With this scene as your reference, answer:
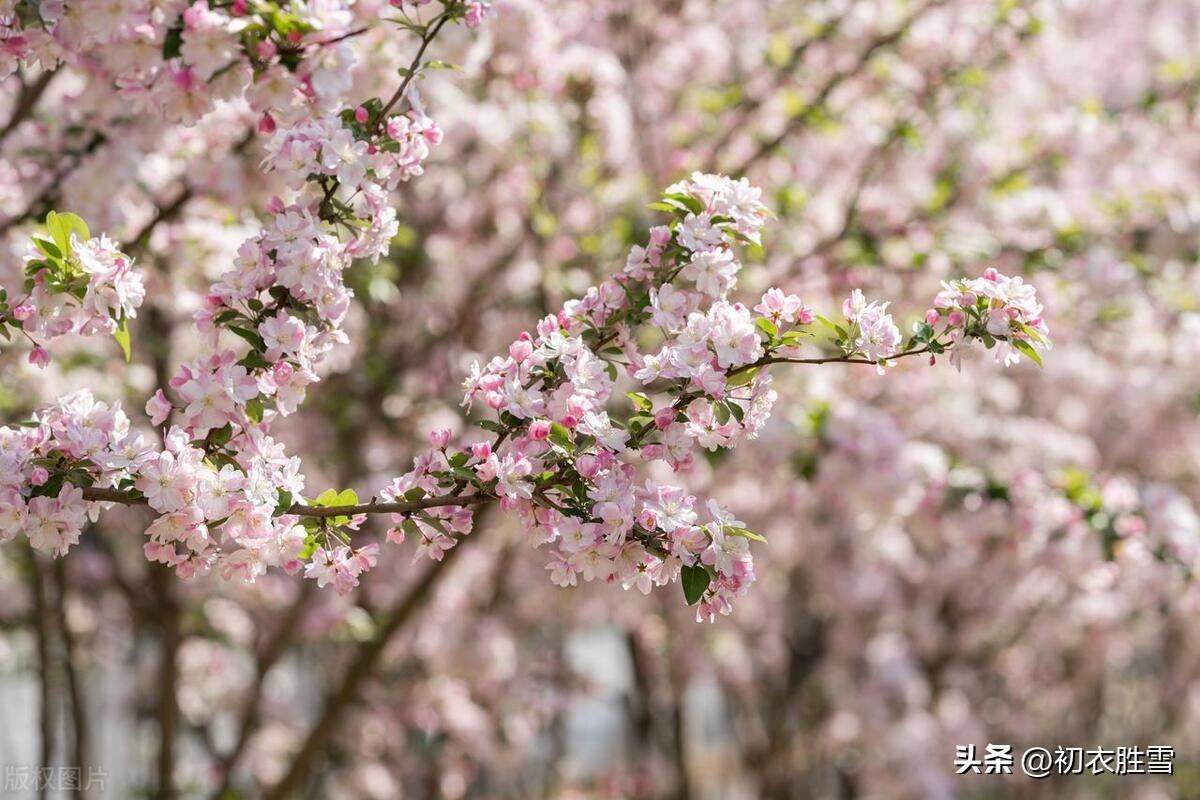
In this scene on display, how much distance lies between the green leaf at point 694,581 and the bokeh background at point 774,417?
Answer: 4.27 ft

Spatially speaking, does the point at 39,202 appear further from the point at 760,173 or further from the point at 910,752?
the point at 910,752

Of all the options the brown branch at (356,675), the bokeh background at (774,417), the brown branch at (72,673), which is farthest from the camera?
the brown branch at (72,673)

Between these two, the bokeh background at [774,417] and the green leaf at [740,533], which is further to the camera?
the bokeh background at [774,417]

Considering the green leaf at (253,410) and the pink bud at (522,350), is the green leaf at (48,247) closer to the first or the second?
the green leaf at (253,410)

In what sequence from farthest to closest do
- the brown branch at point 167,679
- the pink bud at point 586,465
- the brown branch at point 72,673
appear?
1. the brown branch at point 72,673
2. the brown branch at point 167,679
3. the pink bud at point 586,465

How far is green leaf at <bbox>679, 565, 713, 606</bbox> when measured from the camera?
6.42ft

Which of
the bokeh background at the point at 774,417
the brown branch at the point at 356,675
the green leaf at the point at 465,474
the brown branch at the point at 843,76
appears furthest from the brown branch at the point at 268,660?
the green leaf at the point at 465,474

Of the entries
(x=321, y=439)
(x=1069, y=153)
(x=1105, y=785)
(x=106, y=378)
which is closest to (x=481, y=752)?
(x=321, y=439)

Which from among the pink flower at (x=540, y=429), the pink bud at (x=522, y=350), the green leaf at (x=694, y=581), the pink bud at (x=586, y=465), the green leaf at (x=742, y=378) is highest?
the pink bud at (x=522, y=350)

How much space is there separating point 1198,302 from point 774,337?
3520 millimetres

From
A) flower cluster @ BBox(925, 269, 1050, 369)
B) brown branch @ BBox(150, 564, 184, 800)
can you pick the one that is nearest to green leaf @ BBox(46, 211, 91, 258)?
flower cluster @ BBox(925, 269, 1050, 369)

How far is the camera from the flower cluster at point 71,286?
6.60 feet

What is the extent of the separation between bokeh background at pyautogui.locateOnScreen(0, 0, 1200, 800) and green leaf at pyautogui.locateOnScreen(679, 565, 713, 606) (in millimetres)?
1300

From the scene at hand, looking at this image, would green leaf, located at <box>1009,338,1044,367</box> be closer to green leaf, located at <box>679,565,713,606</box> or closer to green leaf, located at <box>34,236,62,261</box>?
green leaf, located at <box>679,565,713,606</box>
